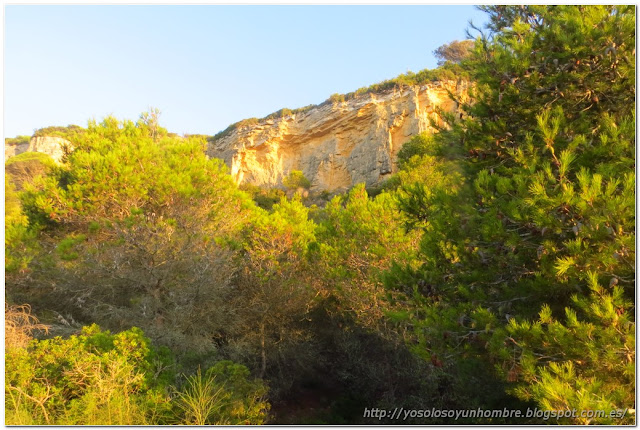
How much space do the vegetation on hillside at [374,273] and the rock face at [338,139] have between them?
67.7 ft

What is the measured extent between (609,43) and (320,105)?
110ft

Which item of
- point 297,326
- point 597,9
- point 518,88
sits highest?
point 597,9

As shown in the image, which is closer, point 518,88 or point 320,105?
point 518,88

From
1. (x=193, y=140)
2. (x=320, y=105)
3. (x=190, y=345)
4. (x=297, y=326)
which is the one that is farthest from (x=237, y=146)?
(x=190, y=345)

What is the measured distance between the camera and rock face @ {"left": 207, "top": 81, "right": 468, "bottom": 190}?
3209 cm

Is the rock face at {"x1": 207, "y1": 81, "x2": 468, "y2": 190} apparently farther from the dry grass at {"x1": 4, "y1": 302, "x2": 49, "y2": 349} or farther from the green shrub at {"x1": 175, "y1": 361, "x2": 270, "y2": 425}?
the green shrub at {"x1": 175, "y1": 361, "x2": 270, "y2": 425}

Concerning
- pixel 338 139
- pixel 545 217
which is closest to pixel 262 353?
pixel 545 217

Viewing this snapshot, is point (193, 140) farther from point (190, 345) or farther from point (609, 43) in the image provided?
point (609, 43)

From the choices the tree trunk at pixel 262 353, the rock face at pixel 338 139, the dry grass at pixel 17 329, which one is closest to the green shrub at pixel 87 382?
the dry grass at pixel 17 329

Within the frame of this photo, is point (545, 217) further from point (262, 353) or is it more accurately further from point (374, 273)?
point (262, 353)

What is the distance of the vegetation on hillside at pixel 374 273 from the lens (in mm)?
4109

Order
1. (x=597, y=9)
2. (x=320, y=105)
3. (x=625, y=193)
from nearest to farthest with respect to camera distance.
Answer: (x=625, y=193), (x=597, y=9), (x=320, y=105)

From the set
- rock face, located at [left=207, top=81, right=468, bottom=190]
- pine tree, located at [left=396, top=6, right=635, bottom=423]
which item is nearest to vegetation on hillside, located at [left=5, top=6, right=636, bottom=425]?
pine tree, located at [left=396, top=6, right=635, bottom=423]

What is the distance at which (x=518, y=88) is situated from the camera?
5.14 meters
